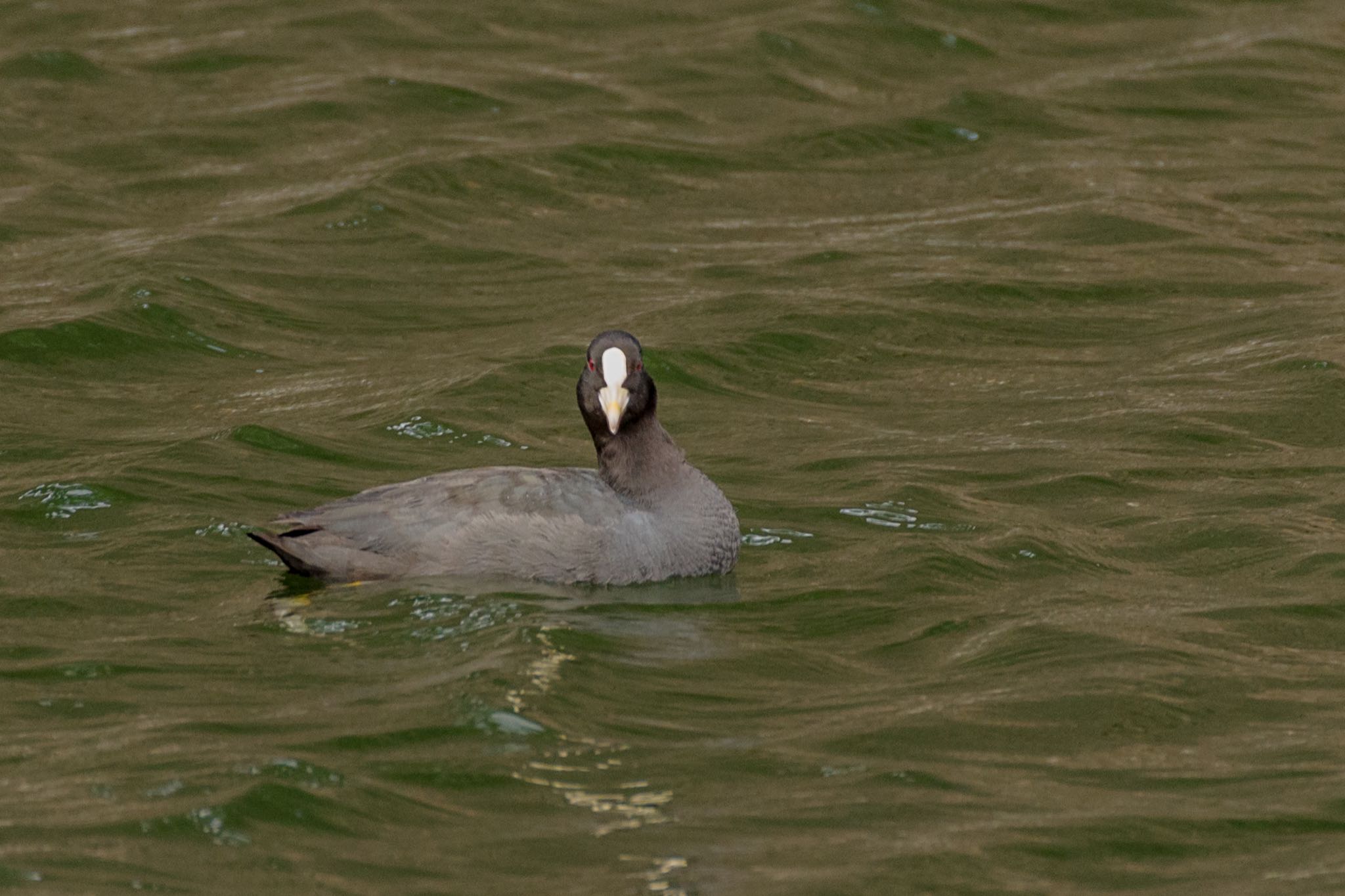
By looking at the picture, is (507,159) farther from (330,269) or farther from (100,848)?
(100,848)

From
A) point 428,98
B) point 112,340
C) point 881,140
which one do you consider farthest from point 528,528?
point 428,98

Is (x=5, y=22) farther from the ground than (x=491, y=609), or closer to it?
farther from the ground

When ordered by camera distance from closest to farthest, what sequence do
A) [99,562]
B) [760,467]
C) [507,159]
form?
[99,562] < [760,467] < [507,159]

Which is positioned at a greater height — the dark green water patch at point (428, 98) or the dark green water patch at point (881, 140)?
the dark green water patch at point (428, 98)

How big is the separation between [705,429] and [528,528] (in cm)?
283

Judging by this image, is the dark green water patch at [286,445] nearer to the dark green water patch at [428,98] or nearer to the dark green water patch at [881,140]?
the dark green water patch at [881,140]

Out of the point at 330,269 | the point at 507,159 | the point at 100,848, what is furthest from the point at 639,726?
the point at 507,159

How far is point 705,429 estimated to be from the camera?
38.2 ft

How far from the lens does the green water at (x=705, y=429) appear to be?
677 centimetres

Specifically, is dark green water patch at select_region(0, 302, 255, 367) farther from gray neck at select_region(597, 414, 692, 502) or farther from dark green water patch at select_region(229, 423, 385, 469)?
gray neck at select_region(597, 414, 692, 502)

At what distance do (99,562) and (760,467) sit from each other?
3141mm

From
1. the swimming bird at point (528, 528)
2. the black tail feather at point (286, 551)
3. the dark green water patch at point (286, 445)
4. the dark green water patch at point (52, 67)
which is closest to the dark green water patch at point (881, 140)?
the dark green water patch at point (52, 67)

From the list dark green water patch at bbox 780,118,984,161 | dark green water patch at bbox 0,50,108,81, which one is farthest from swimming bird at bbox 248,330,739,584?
dark green water patch at bbox 0,50,108,81

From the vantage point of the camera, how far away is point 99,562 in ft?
30.5
